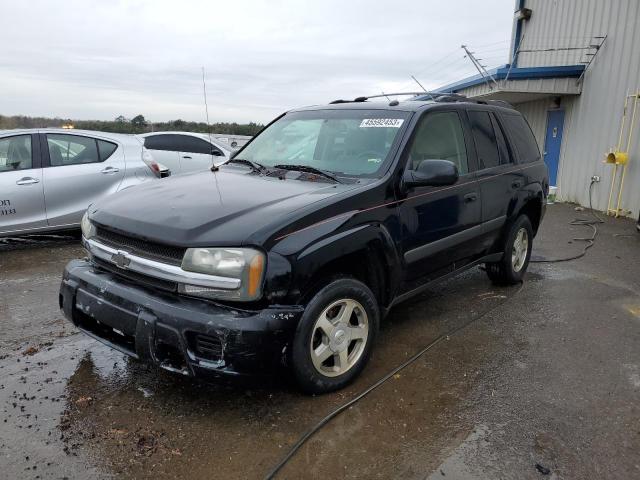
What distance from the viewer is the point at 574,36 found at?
1195 cm

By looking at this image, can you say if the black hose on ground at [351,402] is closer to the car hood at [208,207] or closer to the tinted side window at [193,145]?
the car hood at [208,207]

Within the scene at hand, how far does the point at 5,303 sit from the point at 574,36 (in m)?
12.6

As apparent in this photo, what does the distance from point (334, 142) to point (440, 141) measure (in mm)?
858

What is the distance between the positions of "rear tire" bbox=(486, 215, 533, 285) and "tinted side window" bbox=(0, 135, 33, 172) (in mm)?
5807

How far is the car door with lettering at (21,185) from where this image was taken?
6.32m

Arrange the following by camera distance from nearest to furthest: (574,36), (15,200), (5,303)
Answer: (5,303)
(15,200)
(574,36)

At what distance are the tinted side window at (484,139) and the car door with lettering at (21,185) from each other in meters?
5.30

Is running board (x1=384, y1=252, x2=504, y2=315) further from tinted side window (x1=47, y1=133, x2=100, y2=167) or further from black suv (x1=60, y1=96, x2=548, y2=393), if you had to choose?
tinted side window (x1=47, y1=133, x2=100, y2=167)

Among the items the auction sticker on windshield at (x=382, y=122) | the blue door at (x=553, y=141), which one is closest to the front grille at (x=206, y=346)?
→ the auction sticker on windshield at (x=382, y=122)

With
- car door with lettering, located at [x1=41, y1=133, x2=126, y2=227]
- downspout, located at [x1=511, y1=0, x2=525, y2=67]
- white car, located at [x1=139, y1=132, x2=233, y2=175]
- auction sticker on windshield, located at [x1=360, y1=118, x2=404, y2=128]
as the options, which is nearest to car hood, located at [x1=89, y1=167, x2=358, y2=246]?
auction sticker on windshield, located at [x1=360, y1=118, x2=404, y2=128]

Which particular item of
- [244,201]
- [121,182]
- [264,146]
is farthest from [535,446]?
[121,182]

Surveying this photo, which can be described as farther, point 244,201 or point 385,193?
point 385,193

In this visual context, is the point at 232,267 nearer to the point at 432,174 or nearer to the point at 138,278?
the point at 138,278

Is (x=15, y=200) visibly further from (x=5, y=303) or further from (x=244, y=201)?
(x=244, y=201)
